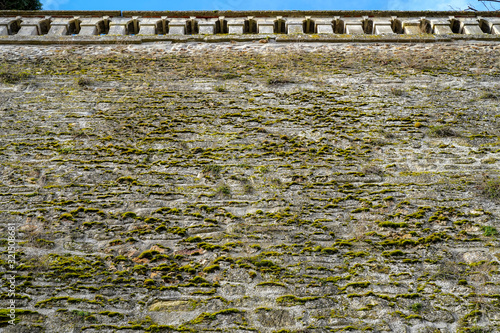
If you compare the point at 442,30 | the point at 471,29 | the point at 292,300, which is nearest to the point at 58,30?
the point at 292,300

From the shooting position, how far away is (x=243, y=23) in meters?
9.07

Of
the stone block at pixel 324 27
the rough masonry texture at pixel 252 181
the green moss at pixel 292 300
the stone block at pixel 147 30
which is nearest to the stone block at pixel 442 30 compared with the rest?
the rough masonry texture at pixel 252 181

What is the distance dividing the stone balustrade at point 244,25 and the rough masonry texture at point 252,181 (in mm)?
290

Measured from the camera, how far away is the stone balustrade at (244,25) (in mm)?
8953

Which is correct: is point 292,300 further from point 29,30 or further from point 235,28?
point 29,30

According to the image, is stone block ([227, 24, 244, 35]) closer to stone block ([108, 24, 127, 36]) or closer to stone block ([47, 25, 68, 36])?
stone block ([108, 24, 127, 36])

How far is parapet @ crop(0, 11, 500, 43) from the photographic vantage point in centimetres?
896

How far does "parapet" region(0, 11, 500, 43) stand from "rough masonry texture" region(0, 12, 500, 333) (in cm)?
30

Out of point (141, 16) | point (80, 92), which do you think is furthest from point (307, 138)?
point (141, 16)

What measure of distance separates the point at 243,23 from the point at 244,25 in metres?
0.05

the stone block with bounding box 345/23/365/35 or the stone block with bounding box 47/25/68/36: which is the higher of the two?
the stone block with bounding box 47/25/68/36

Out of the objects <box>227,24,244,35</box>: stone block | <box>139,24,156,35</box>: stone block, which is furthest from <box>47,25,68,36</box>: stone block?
<box>227,24,244,35</box>: stone block

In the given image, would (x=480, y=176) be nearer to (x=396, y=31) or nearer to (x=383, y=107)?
(x=383, y=107)

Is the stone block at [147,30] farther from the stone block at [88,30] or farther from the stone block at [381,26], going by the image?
the stone block at [381,26]
